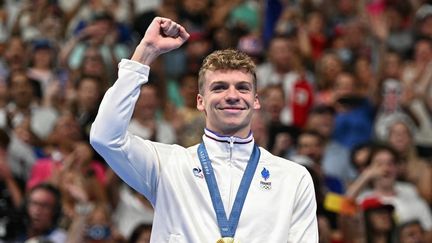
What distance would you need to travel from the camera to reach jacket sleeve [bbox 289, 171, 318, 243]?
674cm

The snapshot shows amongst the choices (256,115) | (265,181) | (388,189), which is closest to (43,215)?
(256,115)

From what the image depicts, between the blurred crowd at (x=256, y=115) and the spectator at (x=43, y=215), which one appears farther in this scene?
the blurred crowd at (x=256, y=115)

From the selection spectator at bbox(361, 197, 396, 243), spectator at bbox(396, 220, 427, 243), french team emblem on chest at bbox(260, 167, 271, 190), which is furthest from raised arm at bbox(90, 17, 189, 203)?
spectator at bbox(396, 220, 427, 243)

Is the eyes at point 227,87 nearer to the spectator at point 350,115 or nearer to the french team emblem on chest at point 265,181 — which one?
the french team emblem on chest at point 265,181

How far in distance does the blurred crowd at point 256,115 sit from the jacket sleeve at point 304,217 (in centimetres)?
414

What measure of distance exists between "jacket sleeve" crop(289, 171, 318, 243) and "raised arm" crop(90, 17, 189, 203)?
0.73 m

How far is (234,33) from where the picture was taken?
653 inches

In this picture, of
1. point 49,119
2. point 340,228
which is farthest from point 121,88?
point 49,119

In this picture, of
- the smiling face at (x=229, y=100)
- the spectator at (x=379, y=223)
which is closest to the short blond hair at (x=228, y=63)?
the smiling face at (x=229, y=100)

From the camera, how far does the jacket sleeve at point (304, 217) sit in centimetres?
674

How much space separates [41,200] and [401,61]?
635 centimetres

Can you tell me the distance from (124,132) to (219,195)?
573 millimetres

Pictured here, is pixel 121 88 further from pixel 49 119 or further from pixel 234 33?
pixel 234 33

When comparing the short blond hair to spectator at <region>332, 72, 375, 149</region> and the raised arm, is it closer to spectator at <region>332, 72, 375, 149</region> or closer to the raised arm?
the raised arm
